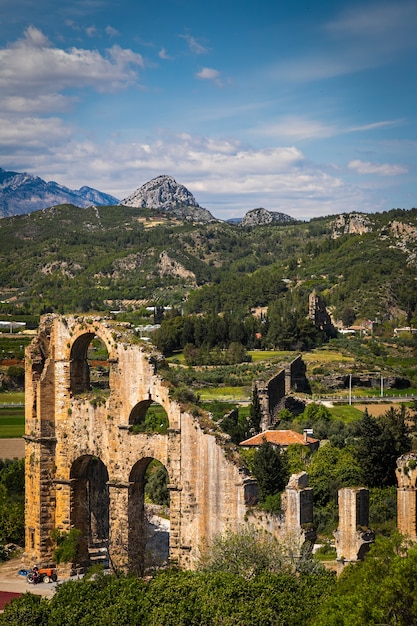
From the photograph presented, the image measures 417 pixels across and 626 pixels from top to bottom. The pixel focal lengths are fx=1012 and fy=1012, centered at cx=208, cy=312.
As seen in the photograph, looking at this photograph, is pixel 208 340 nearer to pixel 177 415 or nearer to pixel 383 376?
pixel 383 376

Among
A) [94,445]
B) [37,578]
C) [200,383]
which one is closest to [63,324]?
[94,445]

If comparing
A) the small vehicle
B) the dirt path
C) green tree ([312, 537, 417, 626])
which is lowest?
the small vehicle

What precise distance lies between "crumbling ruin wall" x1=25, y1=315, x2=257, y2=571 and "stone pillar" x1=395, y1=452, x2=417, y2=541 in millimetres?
4438

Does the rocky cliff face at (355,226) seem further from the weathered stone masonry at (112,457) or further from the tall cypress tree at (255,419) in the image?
the weathered stone masonry at (112,457)

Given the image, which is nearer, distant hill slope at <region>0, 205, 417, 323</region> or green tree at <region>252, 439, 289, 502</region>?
green tree at <region>252, 439, 289, 502</region>

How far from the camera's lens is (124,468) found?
3020 cm

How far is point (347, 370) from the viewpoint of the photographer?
288 feet

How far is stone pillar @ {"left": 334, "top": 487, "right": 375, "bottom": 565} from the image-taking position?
1000 inches

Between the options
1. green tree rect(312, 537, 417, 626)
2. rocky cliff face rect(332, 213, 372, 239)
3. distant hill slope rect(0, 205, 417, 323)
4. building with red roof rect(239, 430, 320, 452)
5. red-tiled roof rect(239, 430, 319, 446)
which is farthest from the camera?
rocky cliff face rect(332, 213, 372, 239)

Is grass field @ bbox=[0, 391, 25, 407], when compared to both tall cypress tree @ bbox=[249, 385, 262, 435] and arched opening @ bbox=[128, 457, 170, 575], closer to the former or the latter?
tall cypress tree @ bbox=[249, 385, 262, 435]

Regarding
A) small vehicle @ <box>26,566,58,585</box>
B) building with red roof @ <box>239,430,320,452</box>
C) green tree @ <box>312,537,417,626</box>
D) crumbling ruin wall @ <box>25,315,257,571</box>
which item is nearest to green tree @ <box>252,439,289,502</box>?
crumbling ruin wall @ <box>25,315,257,571</box>

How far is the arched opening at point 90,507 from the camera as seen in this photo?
32.2m

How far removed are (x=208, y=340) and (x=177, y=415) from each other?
225 feet

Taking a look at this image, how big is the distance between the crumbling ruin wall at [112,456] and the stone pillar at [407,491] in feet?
14.6
